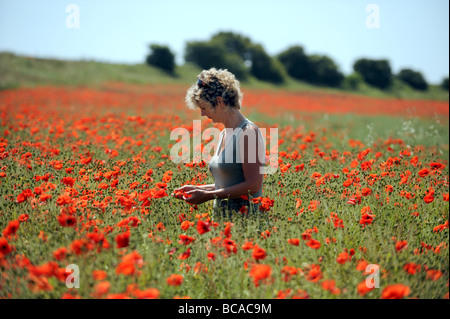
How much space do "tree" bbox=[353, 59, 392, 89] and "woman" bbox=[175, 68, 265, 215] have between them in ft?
138

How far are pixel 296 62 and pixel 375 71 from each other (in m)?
9.67

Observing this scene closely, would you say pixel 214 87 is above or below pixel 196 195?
above

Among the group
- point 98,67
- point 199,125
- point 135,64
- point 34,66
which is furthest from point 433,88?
point 199,125

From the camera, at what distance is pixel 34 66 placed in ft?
76.1

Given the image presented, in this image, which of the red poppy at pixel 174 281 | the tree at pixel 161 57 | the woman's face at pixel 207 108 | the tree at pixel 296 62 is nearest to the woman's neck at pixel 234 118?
the woman's face at pixel 207 108

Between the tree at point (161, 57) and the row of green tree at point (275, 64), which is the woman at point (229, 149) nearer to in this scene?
the row of green tree at point (275, 64)

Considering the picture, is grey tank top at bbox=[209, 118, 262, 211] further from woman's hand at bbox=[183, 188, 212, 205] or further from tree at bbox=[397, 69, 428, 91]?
tree at bbox=[397, 69, 428, 91]

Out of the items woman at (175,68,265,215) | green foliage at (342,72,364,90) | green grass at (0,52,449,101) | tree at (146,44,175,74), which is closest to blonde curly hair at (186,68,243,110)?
woman at (175,68,265,215)

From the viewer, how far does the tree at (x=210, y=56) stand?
1496 inches

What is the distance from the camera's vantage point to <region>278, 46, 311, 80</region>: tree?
45.8 meters

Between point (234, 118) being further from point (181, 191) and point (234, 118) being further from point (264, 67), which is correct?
point (264, 67)

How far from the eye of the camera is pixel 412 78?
4194cm

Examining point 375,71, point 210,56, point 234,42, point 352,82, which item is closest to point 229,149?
point 210,56

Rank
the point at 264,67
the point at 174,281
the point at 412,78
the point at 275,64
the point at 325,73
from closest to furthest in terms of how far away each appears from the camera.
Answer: the point at 174,281 < the point at 264,67 < the point at 275,64 < the point at 412,78 < the point at 325,73
